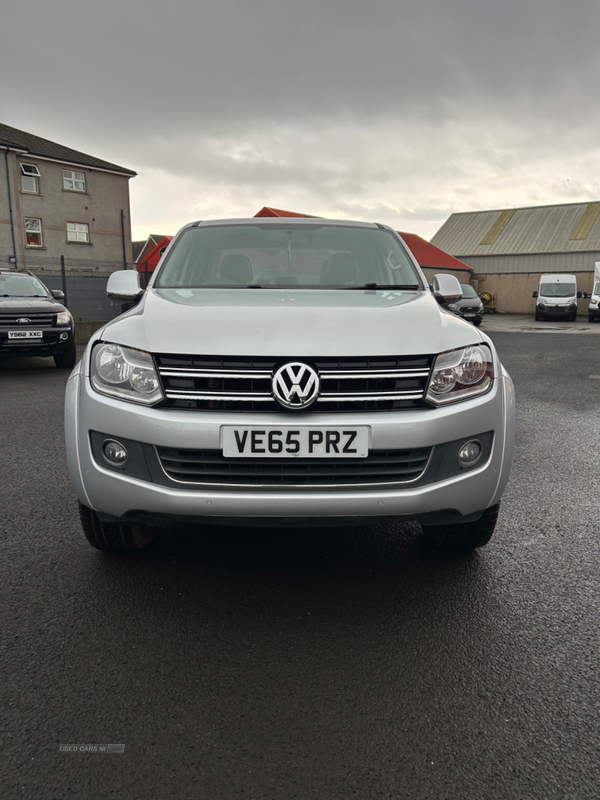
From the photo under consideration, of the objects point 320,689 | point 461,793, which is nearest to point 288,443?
point 320,689

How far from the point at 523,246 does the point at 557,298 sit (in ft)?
55.8

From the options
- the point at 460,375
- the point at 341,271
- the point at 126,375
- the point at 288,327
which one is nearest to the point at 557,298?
the point at 341,271

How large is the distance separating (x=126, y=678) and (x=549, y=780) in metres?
1.25

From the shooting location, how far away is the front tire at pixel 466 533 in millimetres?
2584

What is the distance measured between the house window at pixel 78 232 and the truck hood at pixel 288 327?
32697 millimetres

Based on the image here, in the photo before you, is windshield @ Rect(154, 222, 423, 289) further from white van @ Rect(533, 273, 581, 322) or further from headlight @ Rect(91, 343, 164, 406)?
white van @ Rect(533, 273, 581, 322)

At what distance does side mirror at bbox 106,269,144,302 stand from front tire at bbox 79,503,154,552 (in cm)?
130

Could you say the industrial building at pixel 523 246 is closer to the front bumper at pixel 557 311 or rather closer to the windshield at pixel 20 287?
the front bumper at pixel 557 311

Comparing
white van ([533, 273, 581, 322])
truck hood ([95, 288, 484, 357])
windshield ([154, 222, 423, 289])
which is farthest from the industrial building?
truck hood ([95, 288, 484, 357])

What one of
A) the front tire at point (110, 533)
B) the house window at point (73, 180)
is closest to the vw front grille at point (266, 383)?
the front tire at point (110, 533)

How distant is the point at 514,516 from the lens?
342 cm

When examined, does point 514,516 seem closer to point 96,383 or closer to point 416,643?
point 416,643

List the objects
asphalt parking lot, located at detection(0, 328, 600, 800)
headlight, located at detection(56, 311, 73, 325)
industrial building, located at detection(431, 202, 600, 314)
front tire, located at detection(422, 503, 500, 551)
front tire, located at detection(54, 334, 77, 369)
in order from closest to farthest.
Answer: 1. asphalt parking lot, located at detection(0, 328, 600, 800)
2. front tire, located at detection(422, 503, 500, 551)
3. headlight, located at detection(56, 311, 73, 325)
4. front tire, located at detection(54, 334, 77, 369)
5. industrial building, located at detection(431, 202, 600, 314)

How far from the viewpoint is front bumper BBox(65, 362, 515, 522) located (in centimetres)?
216
